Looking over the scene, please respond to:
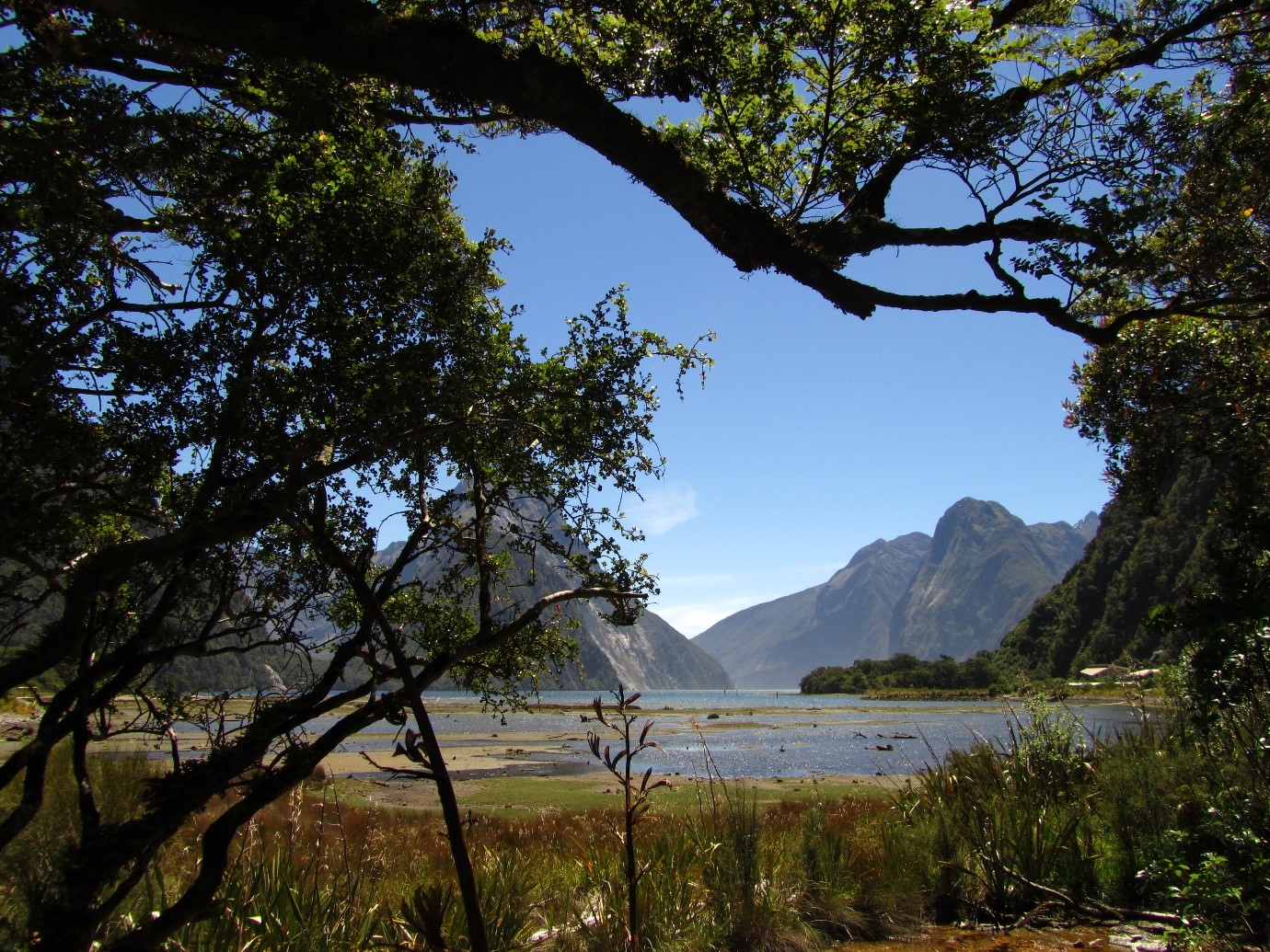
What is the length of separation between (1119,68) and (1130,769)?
16.2ft

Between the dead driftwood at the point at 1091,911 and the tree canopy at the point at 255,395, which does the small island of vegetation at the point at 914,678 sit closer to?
the dead driftwood at the point at 1091,911

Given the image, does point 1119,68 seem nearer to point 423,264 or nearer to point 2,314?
point 423,264

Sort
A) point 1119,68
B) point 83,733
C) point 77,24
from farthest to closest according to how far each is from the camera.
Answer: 1. point 1119,68
2. point 83,733
3. point 77,24

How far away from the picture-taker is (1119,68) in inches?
172

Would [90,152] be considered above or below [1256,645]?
above

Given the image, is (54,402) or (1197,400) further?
(1197,400)

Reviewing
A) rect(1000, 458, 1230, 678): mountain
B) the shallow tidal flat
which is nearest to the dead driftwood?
the shallow tidal flat

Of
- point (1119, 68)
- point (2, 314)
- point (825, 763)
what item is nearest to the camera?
point (2, 314)

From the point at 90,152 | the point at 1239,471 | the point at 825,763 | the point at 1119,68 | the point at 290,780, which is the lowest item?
the point at 825,763

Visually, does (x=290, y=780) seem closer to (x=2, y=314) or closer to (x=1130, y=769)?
(x=2, y=314)

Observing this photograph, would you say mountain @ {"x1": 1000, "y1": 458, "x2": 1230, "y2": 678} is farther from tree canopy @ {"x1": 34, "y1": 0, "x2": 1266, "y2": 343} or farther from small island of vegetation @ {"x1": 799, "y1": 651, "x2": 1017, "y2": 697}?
tree canopy @ {"x1": 34, "y1": 0, "x2": 1266, "y2": 343}

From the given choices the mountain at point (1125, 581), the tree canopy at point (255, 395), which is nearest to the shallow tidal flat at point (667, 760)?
the tree canopy at point (255, 395)

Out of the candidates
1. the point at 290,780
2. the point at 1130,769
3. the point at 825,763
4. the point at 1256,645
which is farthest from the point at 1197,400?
the point at 825,763

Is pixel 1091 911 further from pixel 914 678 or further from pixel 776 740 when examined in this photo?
pixel 914 678
